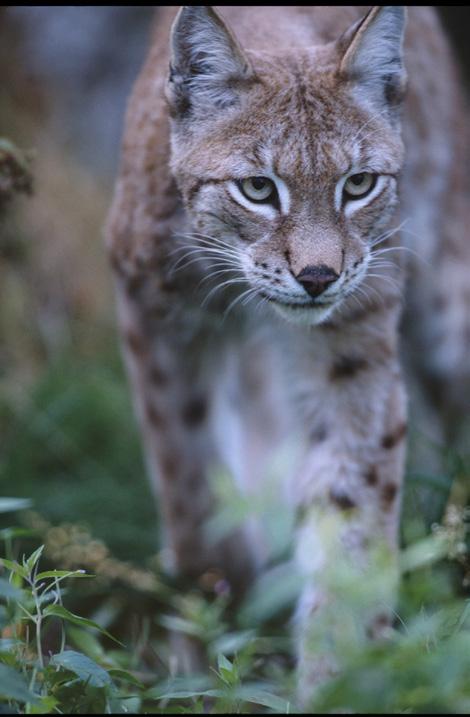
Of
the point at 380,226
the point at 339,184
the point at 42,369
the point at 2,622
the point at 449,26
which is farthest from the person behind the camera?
the point at 449,26

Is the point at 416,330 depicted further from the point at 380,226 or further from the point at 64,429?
the point at 64,429

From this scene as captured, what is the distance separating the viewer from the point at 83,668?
2820mm

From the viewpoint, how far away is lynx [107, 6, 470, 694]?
369 cm

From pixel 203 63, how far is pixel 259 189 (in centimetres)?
50

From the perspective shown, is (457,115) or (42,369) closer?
(457,115)

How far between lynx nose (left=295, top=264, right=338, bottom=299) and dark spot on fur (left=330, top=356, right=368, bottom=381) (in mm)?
748

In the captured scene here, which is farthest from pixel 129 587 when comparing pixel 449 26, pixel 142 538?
pixel 449 26

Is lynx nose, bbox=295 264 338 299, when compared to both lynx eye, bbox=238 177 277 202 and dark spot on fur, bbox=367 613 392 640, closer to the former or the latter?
lynx eye, bbox=238 177 277 202

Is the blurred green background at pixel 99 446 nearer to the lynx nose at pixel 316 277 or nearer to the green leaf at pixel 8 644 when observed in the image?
the green leaf at pixel 8 644

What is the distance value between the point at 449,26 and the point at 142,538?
5.83 m

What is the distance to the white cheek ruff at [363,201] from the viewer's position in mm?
3713

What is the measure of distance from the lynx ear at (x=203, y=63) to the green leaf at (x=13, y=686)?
2089mm

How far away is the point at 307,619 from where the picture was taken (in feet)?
13.8

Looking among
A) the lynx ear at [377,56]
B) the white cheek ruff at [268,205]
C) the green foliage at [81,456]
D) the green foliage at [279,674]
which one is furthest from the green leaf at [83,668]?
the green foliage at [81,456]
